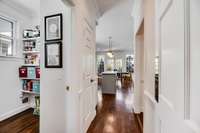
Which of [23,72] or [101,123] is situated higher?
[23,72]

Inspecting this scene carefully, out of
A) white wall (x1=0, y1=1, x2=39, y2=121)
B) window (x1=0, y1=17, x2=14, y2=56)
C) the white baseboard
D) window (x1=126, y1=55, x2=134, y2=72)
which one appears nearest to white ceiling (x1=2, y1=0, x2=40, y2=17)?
white wall (x1=0, y1=1, x2=39, y2=121)

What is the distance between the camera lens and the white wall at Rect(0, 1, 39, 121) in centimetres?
304

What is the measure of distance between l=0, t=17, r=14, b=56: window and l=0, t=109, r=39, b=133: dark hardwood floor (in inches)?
63.5

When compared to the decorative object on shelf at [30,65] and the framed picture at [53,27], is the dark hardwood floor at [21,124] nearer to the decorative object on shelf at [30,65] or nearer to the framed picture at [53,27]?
the decorative object on shelf at [30,65]

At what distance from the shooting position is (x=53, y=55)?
215 centimetres

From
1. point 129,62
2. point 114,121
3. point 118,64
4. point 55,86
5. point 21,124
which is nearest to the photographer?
point 55,86

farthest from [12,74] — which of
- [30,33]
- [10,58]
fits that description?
[30,33]

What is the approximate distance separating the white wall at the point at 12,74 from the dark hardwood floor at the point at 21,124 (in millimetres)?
219

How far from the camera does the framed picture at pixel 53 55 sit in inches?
83.0

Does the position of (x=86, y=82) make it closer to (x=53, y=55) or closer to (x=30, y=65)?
(x=53, y=55)

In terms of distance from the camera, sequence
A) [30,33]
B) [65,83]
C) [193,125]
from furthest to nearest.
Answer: [30,33], [65,83], [193,125]

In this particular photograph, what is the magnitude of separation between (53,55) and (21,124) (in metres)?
1.88

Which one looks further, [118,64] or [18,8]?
[118,64]

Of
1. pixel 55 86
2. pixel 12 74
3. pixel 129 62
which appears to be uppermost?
pixel 129 62
